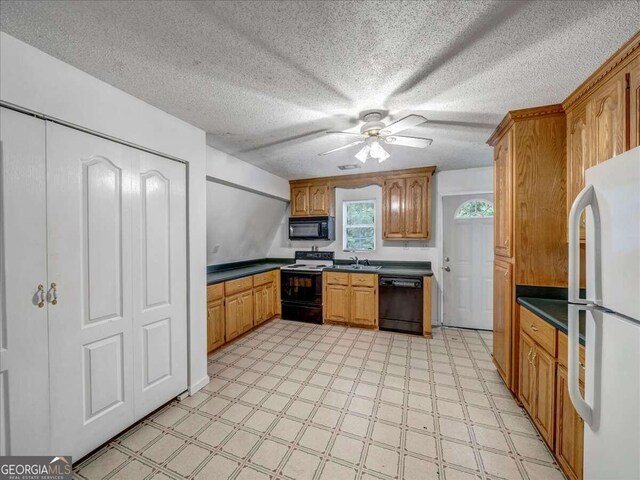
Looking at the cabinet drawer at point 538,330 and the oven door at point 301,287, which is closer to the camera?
the cabinet drawer at point 538,330

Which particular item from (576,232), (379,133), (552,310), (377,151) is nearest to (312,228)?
(377,151)

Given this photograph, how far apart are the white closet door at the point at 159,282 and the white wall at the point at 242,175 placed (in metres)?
0.73

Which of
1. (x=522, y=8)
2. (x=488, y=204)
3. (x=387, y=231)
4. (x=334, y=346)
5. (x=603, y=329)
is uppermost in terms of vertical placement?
(x=522, y=8)

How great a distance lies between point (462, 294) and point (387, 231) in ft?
4.71

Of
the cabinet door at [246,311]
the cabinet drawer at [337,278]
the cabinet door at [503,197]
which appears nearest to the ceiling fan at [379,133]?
the cabinet door at [503,197]

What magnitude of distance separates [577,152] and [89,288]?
336 centimetres

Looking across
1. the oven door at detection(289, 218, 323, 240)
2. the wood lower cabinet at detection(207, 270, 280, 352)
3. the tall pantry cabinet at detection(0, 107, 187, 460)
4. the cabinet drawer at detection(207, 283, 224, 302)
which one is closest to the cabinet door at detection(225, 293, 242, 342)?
the wood lower cabinet at detection(207, 270, 280, 352)

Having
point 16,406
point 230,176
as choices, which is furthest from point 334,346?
point 16,406

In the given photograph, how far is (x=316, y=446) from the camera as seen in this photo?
1711 mm

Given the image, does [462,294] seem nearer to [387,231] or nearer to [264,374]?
[387,231]

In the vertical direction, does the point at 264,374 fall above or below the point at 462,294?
below

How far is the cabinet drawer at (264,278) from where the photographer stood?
3932 mm

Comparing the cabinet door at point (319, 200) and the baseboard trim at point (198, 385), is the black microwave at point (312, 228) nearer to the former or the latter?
the cabinet door at point (319, 200)

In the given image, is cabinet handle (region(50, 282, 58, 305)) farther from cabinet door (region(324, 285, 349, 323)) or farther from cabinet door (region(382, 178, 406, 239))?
cabinet door (region(382, 178, 406, 239))
